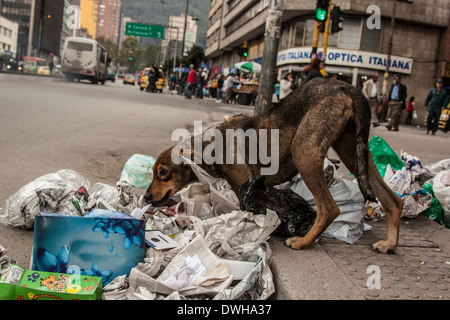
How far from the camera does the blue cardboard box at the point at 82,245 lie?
7.50 feet

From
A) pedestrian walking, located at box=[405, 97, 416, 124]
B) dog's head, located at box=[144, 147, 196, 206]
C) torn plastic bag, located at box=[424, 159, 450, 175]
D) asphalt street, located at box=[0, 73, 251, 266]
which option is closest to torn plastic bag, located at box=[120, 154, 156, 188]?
asphalt street, located at box=[0, 73, 251, 266]

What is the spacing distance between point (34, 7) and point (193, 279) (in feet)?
305

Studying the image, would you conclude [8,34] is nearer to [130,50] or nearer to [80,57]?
[130,50]

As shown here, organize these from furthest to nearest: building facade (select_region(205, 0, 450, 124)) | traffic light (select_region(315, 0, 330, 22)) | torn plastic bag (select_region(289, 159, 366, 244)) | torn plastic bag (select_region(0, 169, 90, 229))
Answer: building facade (select_region(205, 0, 450, 124)) < traffic light (select_region(315, 0, 330, 22)) < torn plastic bag (select_region(289, 159, 366, 244)) < torn plastic bag (select_region(0, 169, 90, 229))

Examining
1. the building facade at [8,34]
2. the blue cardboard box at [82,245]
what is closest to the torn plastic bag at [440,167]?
the blue cardboard box at [82,245]

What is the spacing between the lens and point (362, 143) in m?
2.83

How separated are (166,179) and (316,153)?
1.33 m

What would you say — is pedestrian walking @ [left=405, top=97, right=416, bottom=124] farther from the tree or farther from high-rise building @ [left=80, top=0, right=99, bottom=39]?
the tree

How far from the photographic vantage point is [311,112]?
2914mm

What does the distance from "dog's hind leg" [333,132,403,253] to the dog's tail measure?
27 cm

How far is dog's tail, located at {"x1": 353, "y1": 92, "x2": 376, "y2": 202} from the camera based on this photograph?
279 cm

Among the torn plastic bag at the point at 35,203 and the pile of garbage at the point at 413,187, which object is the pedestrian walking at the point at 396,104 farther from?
the torn plastic bag at the point at 35,203

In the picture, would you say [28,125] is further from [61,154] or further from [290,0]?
[290,0]
